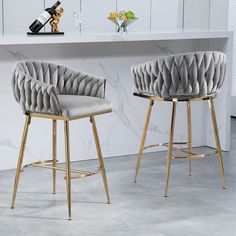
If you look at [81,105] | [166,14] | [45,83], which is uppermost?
[166,14]

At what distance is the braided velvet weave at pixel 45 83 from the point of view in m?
3.69

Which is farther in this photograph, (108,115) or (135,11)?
(135,11)

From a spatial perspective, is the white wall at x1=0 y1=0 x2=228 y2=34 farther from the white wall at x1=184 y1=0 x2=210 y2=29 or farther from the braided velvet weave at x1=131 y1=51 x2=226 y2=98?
the braided velvet weave at x1=131 y1=51 x2=226 y2=98

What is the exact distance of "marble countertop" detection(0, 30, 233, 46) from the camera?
14.7ft

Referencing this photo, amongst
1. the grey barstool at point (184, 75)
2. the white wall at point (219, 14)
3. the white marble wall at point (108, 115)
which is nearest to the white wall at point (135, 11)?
the white wall at point (219, 14)

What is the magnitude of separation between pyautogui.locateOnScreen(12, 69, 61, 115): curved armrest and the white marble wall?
100 centimetres

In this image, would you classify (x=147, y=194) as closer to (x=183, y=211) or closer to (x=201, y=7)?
(x=183, y=211)

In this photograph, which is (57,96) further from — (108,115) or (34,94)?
(108,115)

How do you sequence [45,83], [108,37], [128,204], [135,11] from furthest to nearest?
1. [135,11]
2. [108,37]
3. [128,204]
4. [45,83]

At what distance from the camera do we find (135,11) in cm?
617

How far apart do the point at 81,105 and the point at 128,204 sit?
72 cm

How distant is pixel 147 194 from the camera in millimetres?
4242

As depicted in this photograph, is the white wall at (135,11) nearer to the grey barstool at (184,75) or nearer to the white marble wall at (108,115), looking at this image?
the white marble wall at (108,115)

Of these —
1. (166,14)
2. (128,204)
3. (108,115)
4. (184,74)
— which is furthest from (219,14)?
(128,204)
